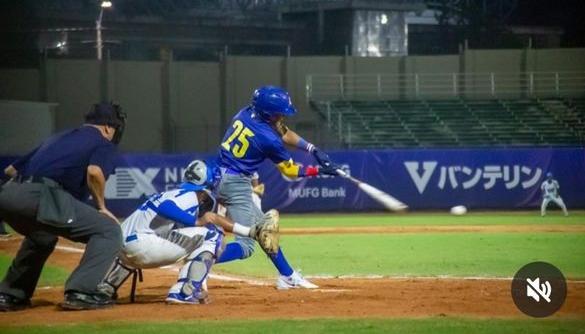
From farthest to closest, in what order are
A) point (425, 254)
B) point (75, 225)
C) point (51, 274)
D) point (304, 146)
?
1. point (425, 254)
2. point (51, 274)
3. point (304, 146)
4. point (75, 225)

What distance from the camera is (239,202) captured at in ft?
34.0

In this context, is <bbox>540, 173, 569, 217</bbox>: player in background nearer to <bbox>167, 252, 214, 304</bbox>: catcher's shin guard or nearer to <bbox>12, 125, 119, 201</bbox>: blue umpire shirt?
<bbox>167, 252, 214, 304</bbox>: catcher's shin guard

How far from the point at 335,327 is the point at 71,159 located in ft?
9.12

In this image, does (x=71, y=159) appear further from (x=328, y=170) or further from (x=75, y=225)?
(x=328, y=170)

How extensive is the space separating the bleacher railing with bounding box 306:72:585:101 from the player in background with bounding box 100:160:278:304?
30946 millimetres

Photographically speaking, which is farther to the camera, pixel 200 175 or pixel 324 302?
pixel 324 302

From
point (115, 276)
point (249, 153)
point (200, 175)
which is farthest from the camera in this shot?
point (249, 153)

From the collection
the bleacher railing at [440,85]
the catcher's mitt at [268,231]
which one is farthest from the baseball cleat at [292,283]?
the bleacher railing at [440,85]

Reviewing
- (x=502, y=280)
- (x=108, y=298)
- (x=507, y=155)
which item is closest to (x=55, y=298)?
(x=108, y=298)

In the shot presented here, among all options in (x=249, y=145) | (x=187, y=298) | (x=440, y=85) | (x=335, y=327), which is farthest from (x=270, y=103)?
(x=440, y=85)

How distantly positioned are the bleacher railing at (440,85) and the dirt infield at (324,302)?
1147 inches

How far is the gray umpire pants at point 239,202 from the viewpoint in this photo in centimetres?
1034

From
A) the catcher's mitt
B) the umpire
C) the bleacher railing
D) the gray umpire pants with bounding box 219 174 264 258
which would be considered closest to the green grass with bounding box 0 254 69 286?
the gray umpire pants with bounding box 219 174 264 258

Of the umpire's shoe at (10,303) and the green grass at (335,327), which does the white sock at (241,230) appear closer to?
the green grass at (335,327)
